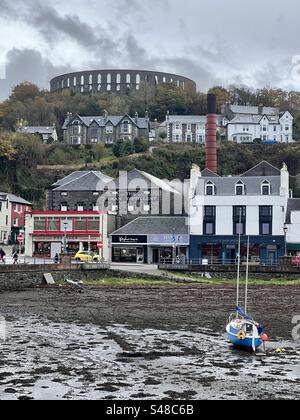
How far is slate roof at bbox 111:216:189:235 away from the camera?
238 feet

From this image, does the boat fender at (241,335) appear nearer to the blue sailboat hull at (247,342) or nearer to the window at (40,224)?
the blue sailboat hull at (247,342)

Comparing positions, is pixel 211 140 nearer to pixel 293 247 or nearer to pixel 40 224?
pixel 293 247

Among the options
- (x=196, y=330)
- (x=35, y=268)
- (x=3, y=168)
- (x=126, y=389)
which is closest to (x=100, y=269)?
(x=35, y=268)

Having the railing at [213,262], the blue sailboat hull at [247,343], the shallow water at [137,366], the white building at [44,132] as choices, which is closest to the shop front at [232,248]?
the railing at [213,262]

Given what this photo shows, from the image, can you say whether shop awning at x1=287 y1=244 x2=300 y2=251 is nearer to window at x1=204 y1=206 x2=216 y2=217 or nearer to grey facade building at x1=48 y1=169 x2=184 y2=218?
window at x1=204 y1=206 x2=216 y2=217

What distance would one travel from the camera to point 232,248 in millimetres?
71000

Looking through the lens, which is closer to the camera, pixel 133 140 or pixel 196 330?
pixel 196 330

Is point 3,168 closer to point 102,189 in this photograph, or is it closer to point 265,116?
point 102,189

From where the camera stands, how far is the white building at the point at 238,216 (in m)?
70.2

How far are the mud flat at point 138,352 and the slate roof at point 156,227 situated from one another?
102 ft

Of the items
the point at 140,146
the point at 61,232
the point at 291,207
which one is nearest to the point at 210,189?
the point at 291,207

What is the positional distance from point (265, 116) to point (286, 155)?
15.4 metres

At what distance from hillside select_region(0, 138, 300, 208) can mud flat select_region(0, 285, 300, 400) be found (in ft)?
238

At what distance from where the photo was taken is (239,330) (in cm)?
2489
